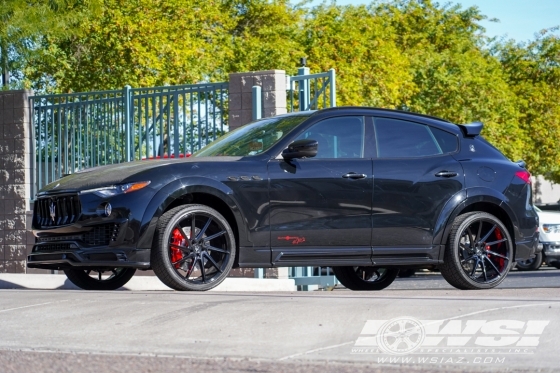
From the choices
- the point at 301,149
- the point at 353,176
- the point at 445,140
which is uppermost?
the point at 445,140

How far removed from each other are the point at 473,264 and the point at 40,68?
26.6 m

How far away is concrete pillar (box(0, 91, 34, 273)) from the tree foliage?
12.9 ft

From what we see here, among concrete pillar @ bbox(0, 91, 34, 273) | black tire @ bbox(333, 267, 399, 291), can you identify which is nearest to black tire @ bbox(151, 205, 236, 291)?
black tire @ bbox(333, 267, 399, 291)

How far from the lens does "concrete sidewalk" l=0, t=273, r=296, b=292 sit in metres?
13.4

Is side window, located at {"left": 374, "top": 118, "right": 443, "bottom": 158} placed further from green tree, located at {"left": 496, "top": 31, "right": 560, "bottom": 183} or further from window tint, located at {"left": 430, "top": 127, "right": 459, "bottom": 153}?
green tree, located at {"left": 496, "top": 31, "right": 560, "bottom": 183}

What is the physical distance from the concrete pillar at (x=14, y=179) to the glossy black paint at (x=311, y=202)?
6297 mm

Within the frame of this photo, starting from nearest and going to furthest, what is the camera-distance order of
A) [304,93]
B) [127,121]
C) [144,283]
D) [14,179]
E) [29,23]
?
[144,283] < [304,93] < [127,121] < [14,179] < [29,23]

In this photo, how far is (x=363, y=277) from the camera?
1220cm

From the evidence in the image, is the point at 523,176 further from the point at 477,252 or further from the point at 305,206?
the point at 305,206

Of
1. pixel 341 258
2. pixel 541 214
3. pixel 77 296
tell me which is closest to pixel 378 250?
pixel 341 258

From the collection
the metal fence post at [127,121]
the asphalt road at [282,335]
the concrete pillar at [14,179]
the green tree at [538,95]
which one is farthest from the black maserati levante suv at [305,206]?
the green tree at [538,95]

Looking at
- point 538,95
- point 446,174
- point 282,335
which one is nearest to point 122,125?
point 446,174

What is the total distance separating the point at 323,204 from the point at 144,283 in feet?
12.3

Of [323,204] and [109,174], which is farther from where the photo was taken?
[323,204]
